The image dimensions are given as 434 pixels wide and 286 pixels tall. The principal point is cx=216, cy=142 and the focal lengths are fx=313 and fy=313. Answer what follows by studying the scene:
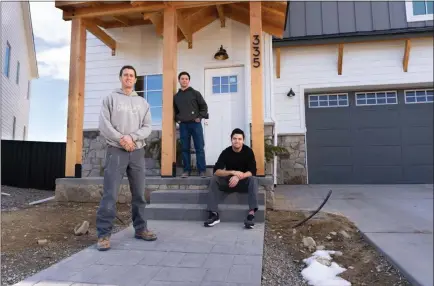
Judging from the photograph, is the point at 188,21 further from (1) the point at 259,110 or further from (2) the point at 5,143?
(2) the point at 5,143

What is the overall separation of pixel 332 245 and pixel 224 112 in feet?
12.2

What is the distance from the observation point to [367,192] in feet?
16.8

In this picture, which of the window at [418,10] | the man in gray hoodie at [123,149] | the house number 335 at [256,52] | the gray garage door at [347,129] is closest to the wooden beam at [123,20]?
the house number 335 at [256,52]

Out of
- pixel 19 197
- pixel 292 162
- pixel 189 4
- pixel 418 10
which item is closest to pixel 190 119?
pixel 189 4

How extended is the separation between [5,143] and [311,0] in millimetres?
7952

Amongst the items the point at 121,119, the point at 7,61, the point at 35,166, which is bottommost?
the point at 35,166

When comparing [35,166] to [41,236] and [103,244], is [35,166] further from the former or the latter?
[103,244]

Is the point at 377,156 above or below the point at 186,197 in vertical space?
above

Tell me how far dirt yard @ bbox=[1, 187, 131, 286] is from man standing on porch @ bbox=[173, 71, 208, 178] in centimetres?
116

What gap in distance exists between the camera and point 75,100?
500 centimetres

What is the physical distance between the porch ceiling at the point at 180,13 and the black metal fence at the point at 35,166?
3279 mm

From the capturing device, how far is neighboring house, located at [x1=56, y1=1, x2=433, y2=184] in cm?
609

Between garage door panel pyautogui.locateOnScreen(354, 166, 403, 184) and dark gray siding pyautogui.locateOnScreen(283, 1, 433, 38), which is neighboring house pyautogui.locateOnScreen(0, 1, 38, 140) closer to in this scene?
dark gray siding pyautogui.locateOnScreen(283, 1, 433, 38)

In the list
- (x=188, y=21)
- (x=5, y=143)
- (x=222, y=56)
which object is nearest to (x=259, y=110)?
(x=222, y=56)
